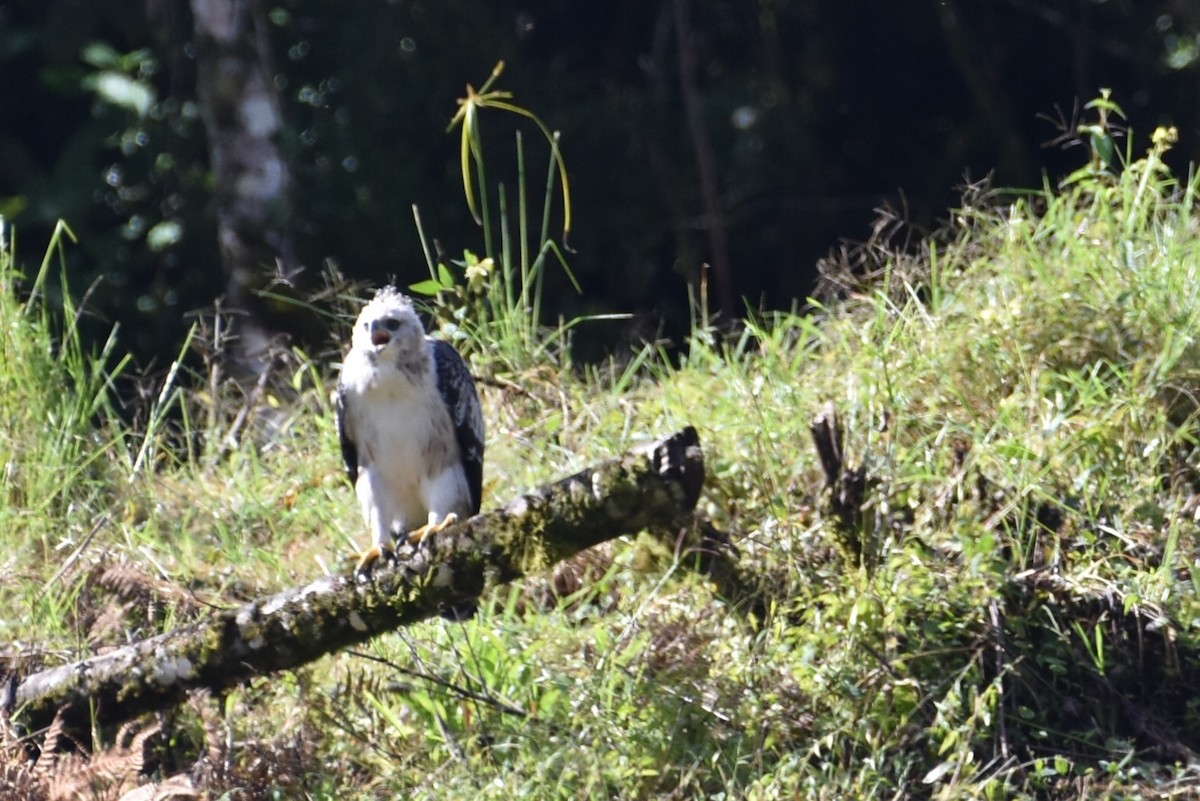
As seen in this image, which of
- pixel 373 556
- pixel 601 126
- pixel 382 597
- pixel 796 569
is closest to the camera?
pixel 382 597

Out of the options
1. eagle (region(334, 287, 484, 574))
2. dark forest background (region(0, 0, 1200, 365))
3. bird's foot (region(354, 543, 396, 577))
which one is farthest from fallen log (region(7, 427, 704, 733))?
dark forest background (region(0, 0, 1200, 365))

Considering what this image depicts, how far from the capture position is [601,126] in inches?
375

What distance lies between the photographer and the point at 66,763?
13.2 feet

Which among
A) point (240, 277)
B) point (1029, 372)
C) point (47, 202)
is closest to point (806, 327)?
point (1029, 372)

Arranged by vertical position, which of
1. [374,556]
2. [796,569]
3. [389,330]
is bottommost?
[796,569]

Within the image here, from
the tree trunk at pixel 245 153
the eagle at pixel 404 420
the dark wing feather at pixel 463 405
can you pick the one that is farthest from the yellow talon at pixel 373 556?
the tree trunk at pixel 245 153

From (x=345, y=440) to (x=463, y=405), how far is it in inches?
15.7

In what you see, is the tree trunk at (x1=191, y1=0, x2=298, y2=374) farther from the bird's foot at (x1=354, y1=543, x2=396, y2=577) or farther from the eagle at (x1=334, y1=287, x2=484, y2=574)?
the bird's foot at (x1=354, y1=543, x2=396, y2=577)

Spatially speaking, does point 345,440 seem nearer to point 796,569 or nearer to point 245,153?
point 796,569

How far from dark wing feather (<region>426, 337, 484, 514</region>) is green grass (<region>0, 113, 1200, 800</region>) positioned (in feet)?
1.12

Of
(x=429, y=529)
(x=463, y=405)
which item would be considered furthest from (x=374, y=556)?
(x=463, y=405)

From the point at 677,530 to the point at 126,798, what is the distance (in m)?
1.62

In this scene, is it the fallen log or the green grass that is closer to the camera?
the fallen log

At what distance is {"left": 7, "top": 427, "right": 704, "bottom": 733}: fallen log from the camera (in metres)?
3.79
